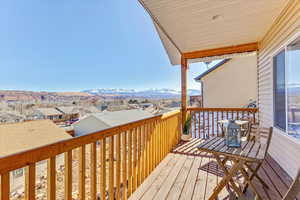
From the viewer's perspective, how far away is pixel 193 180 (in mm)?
2475

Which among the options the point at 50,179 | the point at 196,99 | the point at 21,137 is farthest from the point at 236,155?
the point at 196,99

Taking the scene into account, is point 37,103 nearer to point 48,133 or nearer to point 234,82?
point 48,133

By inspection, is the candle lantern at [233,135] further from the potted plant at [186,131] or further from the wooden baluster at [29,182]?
the potted plant at [186,131]

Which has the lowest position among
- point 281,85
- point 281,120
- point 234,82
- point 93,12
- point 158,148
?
point 158,148

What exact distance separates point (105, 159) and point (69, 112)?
1.88 metres

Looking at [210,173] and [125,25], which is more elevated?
[125,25]

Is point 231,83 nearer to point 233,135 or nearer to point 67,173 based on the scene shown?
point 233,135

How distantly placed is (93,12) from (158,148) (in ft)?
22.5

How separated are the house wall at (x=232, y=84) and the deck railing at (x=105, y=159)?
6.03m

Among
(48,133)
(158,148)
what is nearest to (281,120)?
(158,148)

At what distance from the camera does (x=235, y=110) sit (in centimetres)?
456

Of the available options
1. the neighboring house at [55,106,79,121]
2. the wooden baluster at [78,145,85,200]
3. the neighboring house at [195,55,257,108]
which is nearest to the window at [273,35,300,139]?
the wooden baluster at [78,145,85,200]

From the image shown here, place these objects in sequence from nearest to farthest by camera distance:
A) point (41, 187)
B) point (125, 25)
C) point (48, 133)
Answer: point (48, 133) → point (41, 187) → point (125, 25)

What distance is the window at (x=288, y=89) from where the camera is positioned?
7.86 feet
